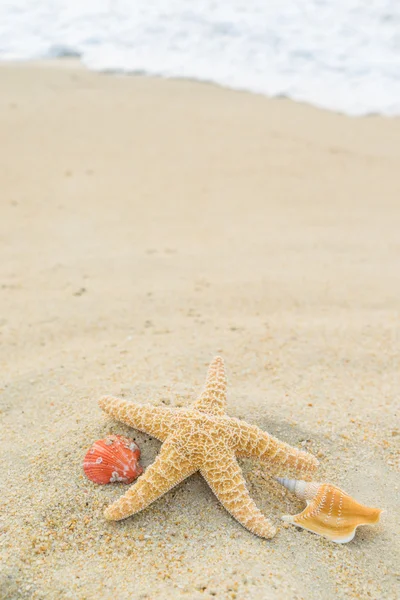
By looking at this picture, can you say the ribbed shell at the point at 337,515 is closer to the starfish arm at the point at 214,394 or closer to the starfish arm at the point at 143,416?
the starfish arm at the point at 214,394

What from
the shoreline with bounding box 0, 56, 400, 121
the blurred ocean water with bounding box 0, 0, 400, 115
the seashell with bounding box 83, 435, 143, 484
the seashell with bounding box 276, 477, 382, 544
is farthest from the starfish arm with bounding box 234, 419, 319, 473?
the blurred ocean water with bounding box 0, 0, 400, 115

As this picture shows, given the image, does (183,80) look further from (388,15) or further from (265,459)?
(265,459)

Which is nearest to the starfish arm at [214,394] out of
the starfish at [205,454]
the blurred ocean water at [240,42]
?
the starfish at [205,454]

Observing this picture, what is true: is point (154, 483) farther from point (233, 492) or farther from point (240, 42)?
point (240, 42)

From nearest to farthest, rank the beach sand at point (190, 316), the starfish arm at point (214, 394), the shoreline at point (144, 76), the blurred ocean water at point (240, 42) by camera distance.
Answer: the beach sand at point (190, 316)
the starfish arm at point (214, 394)
the shoreline at point (144, 76)
the blurred ocean water at point (240, 42)

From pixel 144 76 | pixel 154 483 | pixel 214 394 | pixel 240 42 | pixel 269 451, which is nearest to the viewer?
pixel 154 483

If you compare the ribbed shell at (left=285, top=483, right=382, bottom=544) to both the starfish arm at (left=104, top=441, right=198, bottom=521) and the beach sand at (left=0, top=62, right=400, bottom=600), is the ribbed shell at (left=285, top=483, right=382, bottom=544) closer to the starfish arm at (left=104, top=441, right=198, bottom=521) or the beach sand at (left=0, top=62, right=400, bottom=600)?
the beach sand at (left=0, top=62, right=400, bottom=600)

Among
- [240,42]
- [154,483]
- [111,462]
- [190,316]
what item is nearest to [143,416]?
[111,462]
